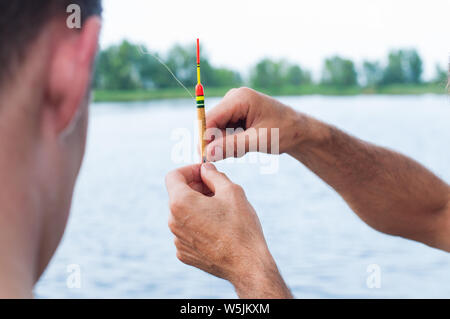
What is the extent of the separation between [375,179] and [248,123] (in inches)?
23.3

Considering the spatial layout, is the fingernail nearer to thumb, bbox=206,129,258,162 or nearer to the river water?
thumb, bbox=206,129,258,162

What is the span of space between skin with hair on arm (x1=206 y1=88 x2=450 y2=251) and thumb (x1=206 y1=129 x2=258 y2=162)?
16cm

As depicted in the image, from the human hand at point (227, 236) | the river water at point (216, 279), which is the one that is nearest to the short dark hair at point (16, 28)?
the human hand at point (227, 236)

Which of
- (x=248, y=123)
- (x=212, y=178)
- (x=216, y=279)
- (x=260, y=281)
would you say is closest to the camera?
(x=260, y=281)

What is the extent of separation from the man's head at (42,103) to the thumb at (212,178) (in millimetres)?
707

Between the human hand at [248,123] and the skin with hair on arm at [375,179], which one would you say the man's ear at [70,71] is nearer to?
the human hand at [248,123]

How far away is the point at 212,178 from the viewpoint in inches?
63.9

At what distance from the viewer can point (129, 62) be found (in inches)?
1034

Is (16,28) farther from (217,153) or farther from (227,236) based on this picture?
(217,153)

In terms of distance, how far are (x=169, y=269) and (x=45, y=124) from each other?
7.92 m

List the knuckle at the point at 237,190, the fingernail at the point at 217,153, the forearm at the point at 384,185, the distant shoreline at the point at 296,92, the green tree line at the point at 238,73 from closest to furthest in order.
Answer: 1. the knuckle at the point at 237,190
2. the fingernail at the point at 217,153
3. the forearm at the point at 384,185
4. the green tree line at the point at 238,73
5. the distant shoreline at the point at 296,92

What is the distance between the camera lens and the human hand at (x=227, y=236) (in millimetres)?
1457

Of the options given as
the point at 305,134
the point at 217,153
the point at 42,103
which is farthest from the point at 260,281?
the point at 42,103

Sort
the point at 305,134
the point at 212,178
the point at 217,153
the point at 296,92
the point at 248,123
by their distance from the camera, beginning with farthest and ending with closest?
1. the point at 296,92
2. the point at 305,134
3. the point at 248,123
4. the point at 217,153
5. the point at 212,178
